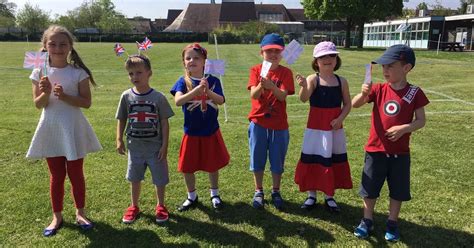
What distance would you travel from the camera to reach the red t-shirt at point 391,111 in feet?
11.6

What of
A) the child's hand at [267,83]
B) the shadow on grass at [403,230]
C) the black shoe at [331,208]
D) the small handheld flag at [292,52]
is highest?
the small handheld flag at [292,52]

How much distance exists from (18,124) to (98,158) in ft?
11.1

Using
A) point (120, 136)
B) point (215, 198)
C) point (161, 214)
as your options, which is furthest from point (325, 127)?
point (120, 136)

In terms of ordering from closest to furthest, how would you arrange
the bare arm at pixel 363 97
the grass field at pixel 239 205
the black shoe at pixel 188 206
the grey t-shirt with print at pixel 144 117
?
the bare arm at pixel 363 97, the grass field at pixel 239 205, the grey t-shirt with print at pixel 144 117, the black shoe at pixel 188 206

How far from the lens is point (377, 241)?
3785mm

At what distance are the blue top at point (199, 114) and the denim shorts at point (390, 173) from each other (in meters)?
1.60

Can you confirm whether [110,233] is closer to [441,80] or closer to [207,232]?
[207,232]

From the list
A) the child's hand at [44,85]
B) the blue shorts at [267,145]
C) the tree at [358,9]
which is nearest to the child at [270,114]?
the blue shorts at [267,145]

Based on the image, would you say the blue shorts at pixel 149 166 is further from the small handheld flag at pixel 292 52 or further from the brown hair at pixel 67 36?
the small handheld flag at pixel 292 52

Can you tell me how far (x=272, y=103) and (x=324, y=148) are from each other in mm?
705

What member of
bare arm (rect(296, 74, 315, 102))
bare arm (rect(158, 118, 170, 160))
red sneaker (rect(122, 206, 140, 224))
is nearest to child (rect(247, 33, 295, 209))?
bare arm (rect(296, 74, 315, 102))

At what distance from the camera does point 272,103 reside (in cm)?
424

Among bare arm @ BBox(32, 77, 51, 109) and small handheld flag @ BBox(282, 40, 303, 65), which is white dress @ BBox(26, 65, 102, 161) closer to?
bare arm @ BBox(32, 77, 51, 109)

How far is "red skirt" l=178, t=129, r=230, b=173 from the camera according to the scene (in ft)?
14.0
